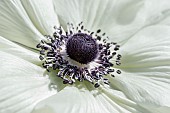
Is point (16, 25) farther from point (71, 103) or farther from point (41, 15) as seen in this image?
point (71, 103)

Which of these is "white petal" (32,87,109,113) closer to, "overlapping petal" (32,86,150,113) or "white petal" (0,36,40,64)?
"overlapping petal" (32,86,150,113)

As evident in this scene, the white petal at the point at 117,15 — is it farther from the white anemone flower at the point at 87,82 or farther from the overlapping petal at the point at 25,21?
the overlapping petal at the point at 25,21

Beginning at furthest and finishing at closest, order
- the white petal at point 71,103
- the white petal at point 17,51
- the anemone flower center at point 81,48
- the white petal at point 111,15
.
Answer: the white petal at point 111,15 → the anemone flower center at point 81,48 → the white petal at point 17,51 → the white petal at point 71,103

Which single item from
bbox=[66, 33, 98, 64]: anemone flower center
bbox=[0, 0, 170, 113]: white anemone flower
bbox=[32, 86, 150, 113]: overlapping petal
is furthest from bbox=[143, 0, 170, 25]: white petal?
bbox=[32, 86, 150, 113]: overlapping petal

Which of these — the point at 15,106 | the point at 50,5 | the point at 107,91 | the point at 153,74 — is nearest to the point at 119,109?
the point at 107,91

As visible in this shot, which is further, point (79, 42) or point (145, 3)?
point (145, 3)

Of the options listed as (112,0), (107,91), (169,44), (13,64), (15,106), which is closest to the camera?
(15,106)

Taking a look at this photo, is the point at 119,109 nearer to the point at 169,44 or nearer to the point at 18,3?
the point at 169,44

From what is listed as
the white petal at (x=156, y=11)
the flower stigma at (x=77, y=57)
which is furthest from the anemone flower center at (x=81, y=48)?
the white petal at (x=156, y=11)
